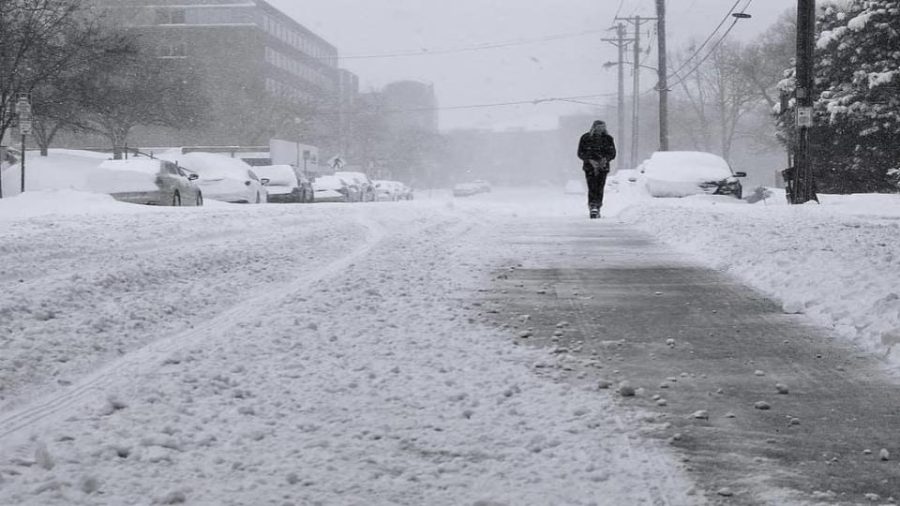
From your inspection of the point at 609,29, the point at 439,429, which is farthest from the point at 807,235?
the point at 609,29

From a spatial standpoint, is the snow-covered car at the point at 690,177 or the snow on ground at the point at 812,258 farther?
the snow-covered car at the point at 690,177

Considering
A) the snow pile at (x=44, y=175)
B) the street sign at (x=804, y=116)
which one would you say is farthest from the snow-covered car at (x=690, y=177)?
the snow pile at (x=44, y=175)

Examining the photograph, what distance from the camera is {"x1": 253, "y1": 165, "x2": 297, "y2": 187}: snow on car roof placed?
2809cm

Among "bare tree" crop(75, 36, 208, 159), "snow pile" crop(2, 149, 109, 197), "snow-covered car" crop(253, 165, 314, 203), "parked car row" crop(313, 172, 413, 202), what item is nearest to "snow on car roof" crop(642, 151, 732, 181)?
"snow-covered car" crop(253, 165, 314, 203)

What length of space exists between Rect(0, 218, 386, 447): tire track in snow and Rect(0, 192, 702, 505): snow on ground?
0.01 meters

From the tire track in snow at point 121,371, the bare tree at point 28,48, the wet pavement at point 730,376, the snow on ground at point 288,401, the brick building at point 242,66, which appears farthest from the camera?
the brick building at point 242,66

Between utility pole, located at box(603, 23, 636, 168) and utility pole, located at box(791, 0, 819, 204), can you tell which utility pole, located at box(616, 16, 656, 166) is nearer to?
utility pole, located at box(603, 23, 636, 168)

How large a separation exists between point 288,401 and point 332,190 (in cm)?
3030

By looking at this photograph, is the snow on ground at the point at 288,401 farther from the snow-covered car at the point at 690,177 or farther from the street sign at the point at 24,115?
the snow-covered car at the point at 690,177

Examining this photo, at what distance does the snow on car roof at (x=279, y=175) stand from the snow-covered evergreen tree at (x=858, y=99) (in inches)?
602

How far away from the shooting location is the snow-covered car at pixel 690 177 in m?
22.2

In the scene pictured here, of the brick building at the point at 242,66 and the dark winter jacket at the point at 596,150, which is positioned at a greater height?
the brick building at the point at 242,66

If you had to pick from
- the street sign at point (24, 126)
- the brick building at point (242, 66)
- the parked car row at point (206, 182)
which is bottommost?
the parked car row at point (206, 182)

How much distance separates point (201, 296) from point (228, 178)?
1914cm
